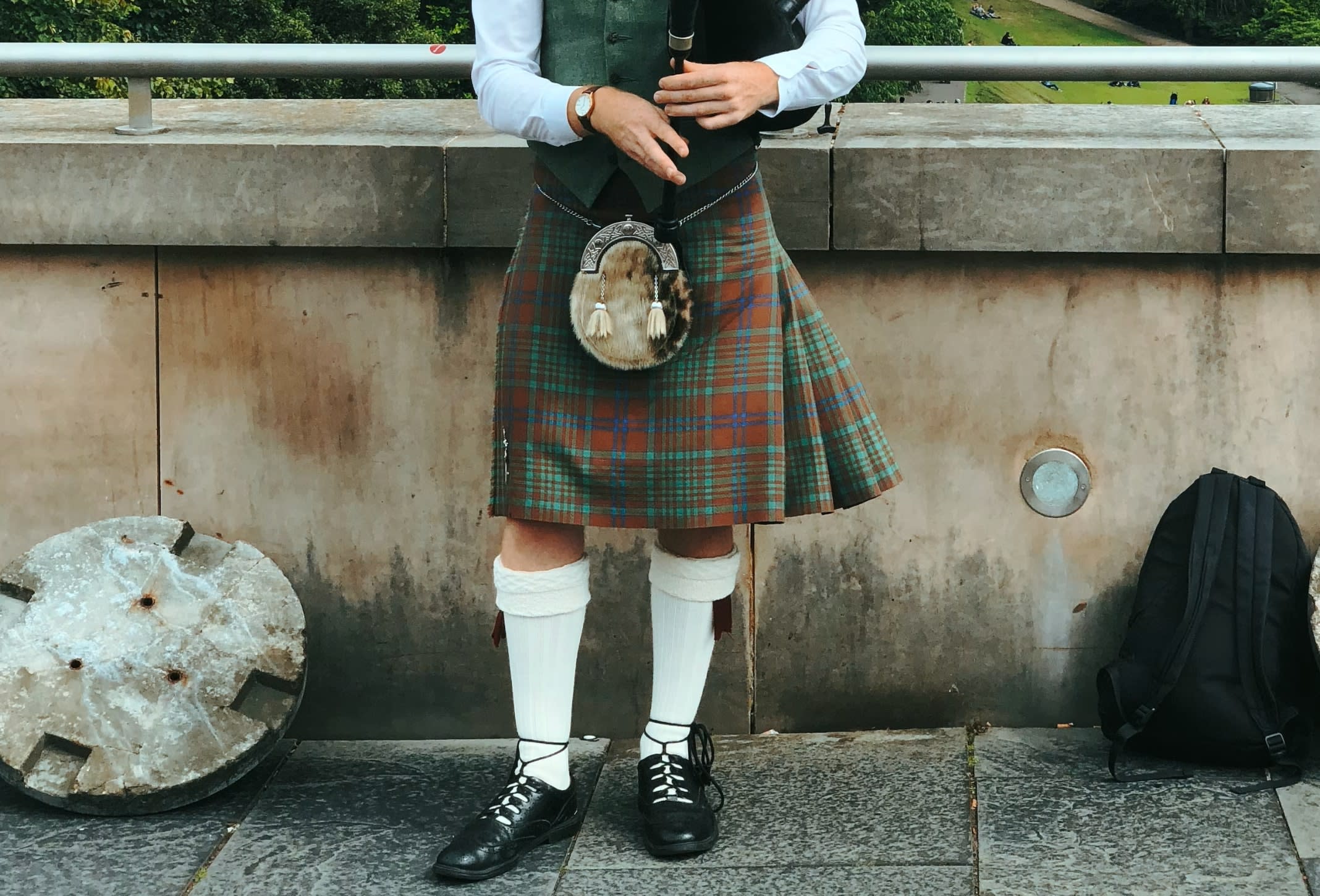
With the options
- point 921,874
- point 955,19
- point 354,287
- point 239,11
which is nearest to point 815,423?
point 921,874

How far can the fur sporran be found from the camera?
254 centimetres

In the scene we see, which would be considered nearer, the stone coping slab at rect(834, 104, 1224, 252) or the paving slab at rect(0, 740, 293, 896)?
the paving slab at rect(0, 740, 293, 896)

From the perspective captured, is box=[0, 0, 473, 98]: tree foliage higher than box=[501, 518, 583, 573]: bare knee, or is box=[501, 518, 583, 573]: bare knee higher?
box=[0, 0, 473, 98]: tree foliage

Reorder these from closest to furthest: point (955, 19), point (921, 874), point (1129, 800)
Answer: point (921, 874) < point (1129, 800) < point (955, 19)

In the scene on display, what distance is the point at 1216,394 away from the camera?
317 centimetres

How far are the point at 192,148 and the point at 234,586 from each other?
913 mm

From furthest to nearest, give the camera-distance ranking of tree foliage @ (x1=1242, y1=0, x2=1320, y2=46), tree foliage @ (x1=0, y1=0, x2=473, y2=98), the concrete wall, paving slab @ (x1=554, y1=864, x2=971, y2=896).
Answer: tree foliage @ (x1=1242, y1=0, x2=1320, y2=46) < tree foliage @ (x1=0, y1=0, x2=473, y2=98) < the concrete wall < paving slab @ (x1=554, y1=864, x2=971, y2=896)

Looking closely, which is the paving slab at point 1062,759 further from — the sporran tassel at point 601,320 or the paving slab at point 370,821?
the sporran tassel at point 601,320

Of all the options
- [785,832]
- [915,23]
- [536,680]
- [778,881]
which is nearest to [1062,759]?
[785,832]

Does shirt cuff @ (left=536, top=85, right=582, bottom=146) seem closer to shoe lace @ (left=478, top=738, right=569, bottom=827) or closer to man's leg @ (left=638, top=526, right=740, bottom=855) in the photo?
man's leg @ (left=638, top=526, right=740, bottom=855)

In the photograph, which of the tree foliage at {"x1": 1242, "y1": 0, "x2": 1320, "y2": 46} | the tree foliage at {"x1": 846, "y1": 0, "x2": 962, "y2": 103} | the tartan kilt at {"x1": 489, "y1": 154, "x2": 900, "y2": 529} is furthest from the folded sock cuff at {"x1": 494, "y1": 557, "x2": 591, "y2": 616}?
the tree foliage at {"x1": 1242, "y1": 0, "x2": 1320, "y2": 46}

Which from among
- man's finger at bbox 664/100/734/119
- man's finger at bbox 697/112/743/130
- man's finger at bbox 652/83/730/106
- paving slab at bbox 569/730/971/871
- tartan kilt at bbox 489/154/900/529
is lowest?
paving slab at bbox 569/730/971/871

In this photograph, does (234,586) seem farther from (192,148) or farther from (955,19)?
(955,19)

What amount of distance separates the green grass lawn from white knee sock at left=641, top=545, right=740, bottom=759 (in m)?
63.7
